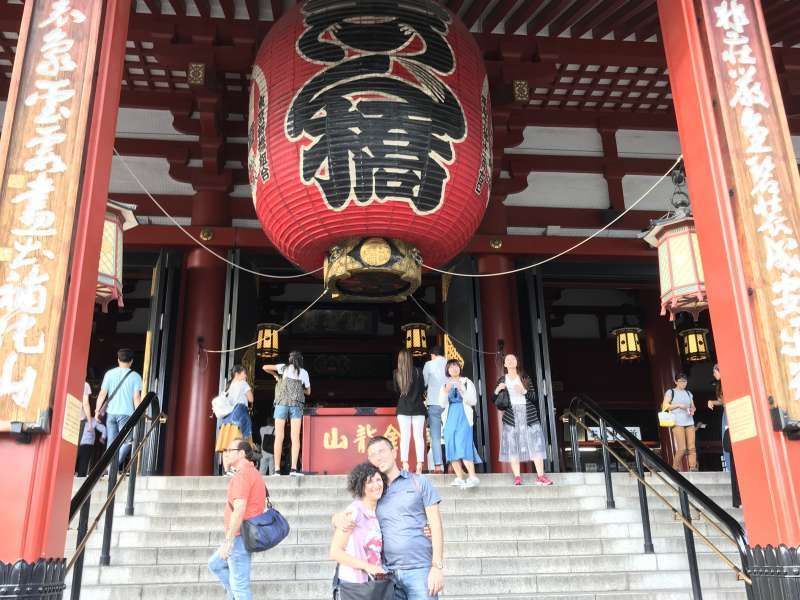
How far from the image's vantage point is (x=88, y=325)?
354cm

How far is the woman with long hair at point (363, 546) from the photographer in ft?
10.1

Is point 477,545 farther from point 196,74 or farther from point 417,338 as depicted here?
point 417,338

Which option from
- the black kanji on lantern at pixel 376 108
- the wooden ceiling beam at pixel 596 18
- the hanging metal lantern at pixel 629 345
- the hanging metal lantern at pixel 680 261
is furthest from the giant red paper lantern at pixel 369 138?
the hanging metal lantern at pixel 629 345

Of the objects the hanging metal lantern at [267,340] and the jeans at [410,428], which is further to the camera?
the hanging metal lantern at [267,340]

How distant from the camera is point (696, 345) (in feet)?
39.2

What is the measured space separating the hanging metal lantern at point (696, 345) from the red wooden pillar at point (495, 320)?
4.25 meters

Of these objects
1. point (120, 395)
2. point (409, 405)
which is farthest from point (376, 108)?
point (120, 395)

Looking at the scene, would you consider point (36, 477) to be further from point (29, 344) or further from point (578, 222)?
point (578, 222)

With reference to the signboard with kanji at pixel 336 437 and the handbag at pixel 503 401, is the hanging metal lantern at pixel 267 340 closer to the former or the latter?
the signboard with kanji at pixel 336 437

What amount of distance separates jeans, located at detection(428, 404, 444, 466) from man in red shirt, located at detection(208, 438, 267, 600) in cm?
322

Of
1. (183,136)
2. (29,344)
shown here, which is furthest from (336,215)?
(183,136)

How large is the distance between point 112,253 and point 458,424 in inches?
129

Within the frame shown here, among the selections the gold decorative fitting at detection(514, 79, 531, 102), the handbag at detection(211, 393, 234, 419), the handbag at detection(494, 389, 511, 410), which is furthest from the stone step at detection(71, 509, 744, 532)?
the gold decorative fitting at detection(514, 79, 531, 102)

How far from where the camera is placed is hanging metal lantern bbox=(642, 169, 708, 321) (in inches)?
226
